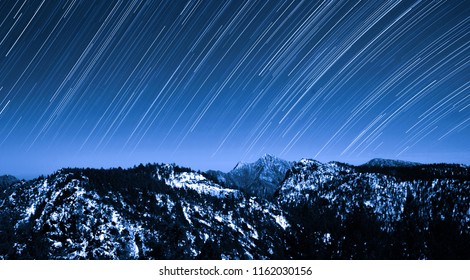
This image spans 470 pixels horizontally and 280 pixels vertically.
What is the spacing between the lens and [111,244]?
64125 millimetres

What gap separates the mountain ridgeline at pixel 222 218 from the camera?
65562mm

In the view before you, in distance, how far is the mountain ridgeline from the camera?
65.6 metres

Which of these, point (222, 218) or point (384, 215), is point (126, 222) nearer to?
point (222, 218)

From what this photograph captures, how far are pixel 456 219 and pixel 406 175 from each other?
47.0 meters

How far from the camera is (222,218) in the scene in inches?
4067

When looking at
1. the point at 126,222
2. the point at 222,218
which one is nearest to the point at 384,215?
the point at 222,218

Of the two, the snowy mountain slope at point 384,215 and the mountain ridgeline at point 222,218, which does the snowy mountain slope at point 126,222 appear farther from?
the snowy mountain slope at point 384,215

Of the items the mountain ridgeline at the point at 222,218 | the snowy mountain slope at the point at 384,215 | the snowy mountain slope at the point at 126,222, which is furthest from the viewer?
the snowy mountain slope at the point at 384,215

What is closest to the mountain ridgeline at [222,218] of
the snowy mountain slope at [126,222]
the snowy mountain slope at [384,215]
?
the snowy mountain slope at [126,222]

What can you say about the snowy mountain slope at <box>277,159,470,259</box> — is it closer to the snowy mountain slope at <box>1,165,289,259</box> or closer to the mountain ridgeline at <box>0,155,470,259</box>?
the mountain ridgeline at <box>0,155,470,259</box>

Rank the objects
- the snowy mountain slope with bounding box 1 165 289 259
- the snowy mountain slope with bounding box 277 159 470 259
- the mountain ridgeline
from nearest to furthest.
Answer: the snowy mountain slope with bounding box 1 165 289 259
the mountain ridgeline
the snowy mountain slope with bounding box 277 159 470 259

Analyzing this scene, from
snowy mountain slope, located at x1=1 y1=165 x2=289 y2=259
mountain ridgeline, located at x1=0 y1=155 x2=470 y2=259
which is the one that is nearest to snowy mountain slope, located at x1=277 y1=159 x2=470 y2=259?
mountain ridgeline, located at x1=0 y1=155 x2=470 y2=259

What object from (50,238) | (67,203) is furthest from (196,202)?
(50,238)
